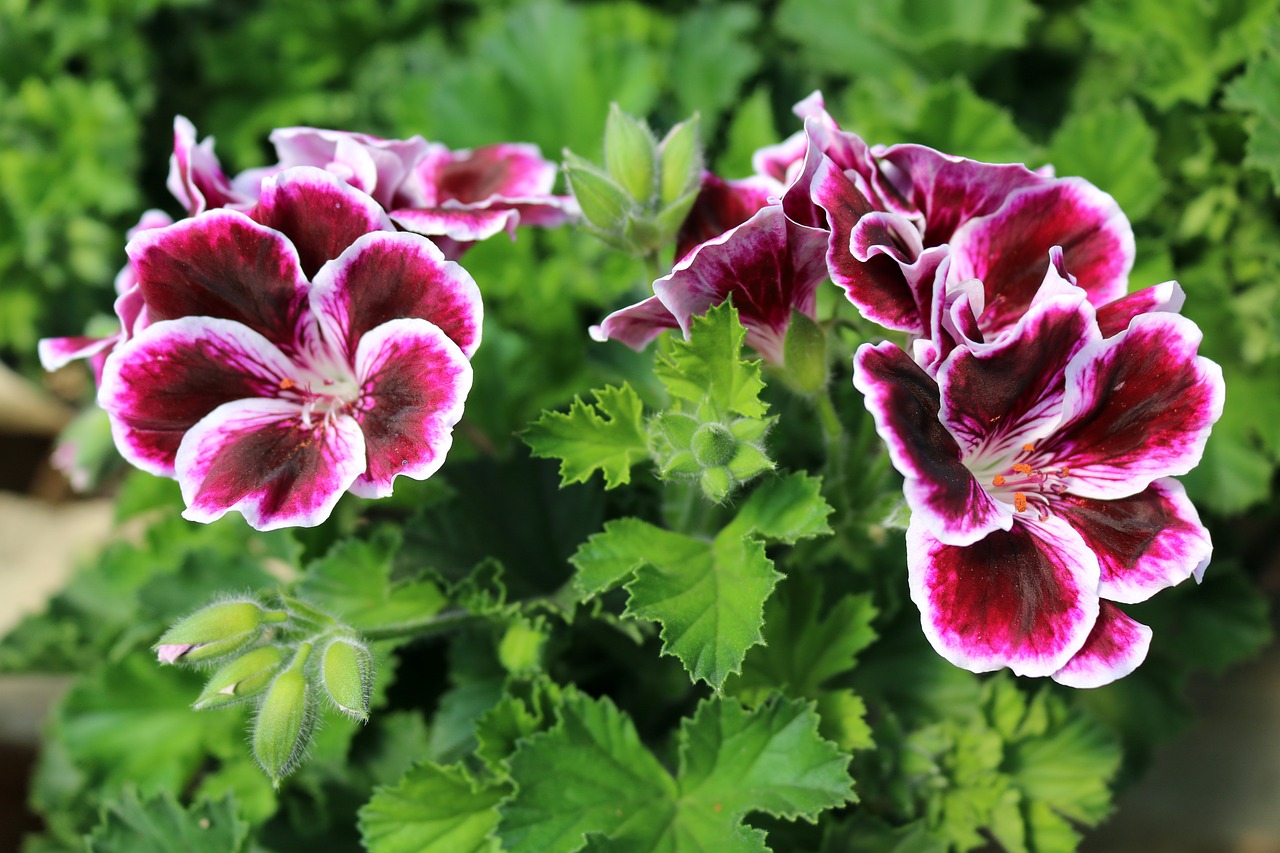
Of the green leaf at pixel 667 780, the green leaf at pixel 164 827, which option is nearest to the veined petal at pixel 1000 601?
the green leaf at pixel 667 780

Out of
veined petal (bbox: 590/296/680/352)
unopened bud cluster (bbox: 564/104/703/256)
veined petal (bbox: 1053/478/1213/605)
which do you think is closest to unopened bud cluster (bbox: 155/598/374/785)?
veined petal (bbox: 590/296/680/352)

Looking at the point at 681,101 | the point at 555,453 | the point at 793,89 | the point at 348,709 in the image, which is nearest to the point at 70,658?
the point at 348,709

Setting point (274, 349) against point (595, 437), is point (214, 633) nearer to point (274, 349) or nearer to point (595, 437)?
point (274, 349)

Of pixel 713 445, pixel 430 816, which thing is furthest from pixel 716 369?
pixel 430 816

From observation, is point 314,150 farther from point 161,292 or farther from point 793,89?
point 793,89

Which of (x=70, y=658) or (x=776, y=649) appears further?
(x=70, y=658)

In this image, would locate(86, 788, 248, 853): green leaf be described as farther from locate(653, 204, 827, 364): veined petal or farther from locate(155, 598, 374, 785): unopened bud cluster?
locate(653, 204, 827, 364): veined petal

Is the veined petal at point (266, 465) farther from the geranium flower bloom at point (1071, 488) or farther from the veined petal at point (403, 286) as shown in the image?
the geranium flower bloom at point (1071, 488)
